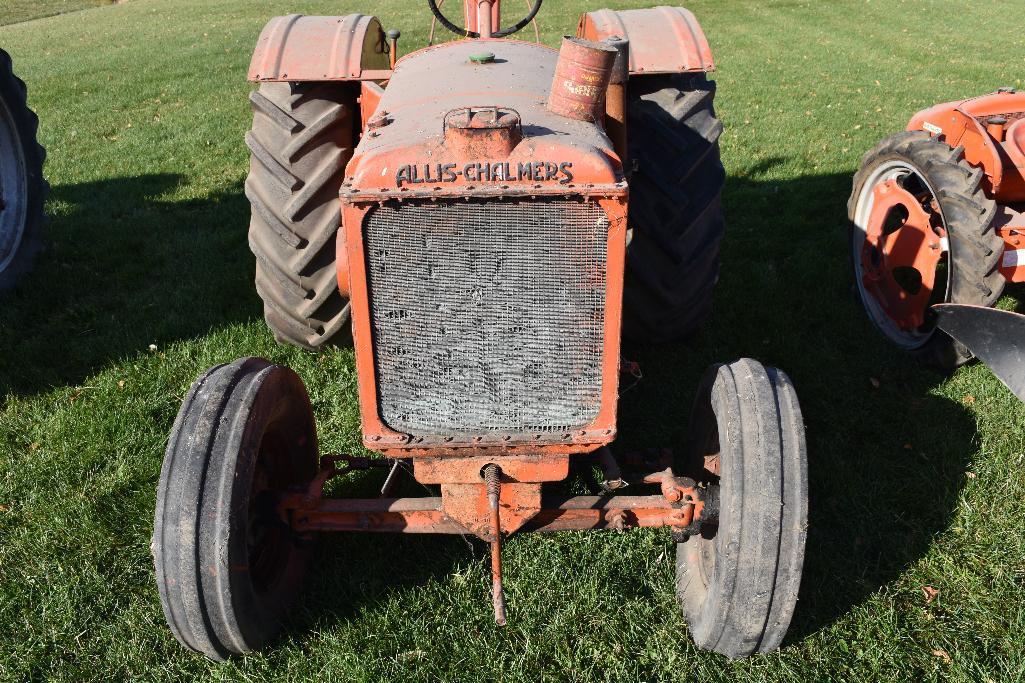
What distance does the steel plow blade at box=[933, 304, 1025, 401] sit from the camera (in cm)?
296

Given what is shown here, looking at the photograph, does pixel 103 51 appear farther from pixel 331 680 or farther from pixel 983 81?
pixel 331 680

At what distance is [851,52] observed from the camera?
13.8m

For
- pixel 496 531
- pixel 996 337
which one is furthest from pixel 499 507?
pixel 996 337

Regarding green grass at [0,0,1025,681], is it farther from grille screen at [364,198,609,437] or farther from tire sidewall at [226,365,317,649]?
grille screen at [364,198,609,437]

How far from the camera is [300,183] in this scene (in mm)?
3869

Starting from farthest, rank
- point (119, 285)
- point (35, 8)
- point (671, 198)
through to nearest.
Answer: point (35, 8) < point (119, 285) < point (671, 198)

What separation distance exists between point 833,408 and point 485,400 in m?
2.30

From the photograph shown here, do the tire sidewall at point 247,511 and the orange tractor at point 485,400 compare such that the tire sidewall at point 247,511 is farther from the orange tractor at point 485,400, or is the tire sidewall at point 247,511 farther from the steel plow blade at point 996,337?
the steel plow blade at point 996,337

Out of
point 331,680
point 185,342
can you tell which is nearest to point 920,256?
point 331,680

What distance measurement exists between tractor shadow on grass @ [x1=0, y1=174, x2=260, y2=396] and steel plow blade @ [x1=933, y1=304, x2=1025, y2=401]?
3762mm

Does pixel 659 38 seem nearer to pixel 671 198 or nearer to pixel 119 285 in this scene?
pixel 671 198

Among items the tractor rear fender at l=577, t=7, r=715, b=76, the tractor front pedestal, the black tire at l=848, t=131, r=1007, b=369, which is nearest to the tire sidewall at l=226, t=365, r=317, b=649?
the tractor front pedestal

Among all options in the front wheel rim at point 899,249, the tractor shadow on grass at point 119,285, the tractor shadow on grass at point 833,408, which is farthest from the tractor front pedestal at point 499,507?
the tractor shadow on grass at point 119,285

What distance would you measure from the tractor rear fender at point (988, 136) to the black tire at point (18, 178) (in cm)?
563
